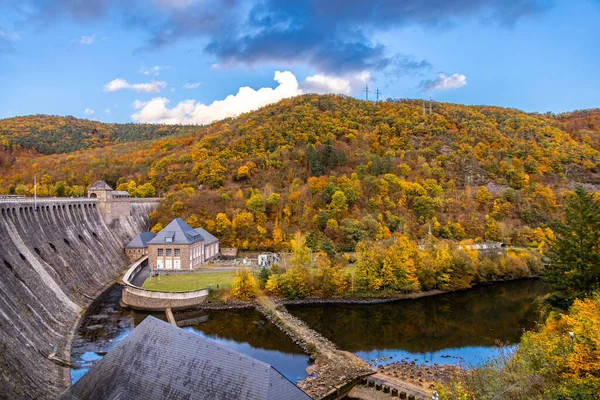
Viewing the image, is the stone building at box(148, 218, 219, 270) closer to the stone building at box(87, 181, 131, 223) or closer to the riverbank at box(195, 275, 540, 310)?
the stone building at box(87, 181, 131, 223)

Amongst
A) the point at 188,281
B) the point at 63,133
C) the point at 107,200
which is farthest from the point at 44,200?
the point at 63,133

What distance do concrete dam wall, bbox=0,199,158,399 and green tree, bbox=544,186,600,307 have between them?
2824 centimetres

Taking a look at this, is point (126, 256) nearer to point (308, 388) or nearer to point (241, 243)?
point (241, 243)

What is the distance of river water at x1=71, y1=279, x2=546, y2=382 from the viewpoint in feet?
88.4

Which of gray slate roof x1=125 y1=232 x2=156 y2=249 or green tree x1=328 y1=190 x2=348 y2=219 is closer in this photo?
gray slate roof x1=125 y1=232 x2=156 y2=249

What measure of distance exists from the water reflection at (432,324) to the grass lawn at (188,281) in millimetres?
8984

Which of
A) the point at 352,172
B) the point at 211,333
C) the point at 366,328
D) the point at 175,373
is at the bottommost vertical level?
the point at 366,328

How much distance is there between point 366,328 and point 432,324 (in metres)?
6.21

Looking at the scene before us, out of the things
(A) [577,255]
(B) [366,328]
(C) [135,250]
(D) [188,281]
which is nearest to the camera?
(A) [577,255]

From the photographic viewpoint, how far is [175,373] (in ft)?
42.5

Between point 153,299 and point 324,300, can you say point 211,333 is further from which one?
point 324,300

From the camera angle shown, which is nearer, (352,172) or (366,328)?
(366,328)

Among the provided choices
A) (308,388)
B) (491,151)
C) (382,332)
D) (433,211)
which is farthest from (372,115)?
(308,388)

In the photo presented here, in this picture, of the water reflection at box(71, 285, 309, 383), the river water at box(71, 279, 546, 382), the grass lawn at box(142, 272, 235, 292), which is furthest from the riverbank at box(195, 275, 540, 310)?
the grass lawn at box(142, 272, 235, 292)
